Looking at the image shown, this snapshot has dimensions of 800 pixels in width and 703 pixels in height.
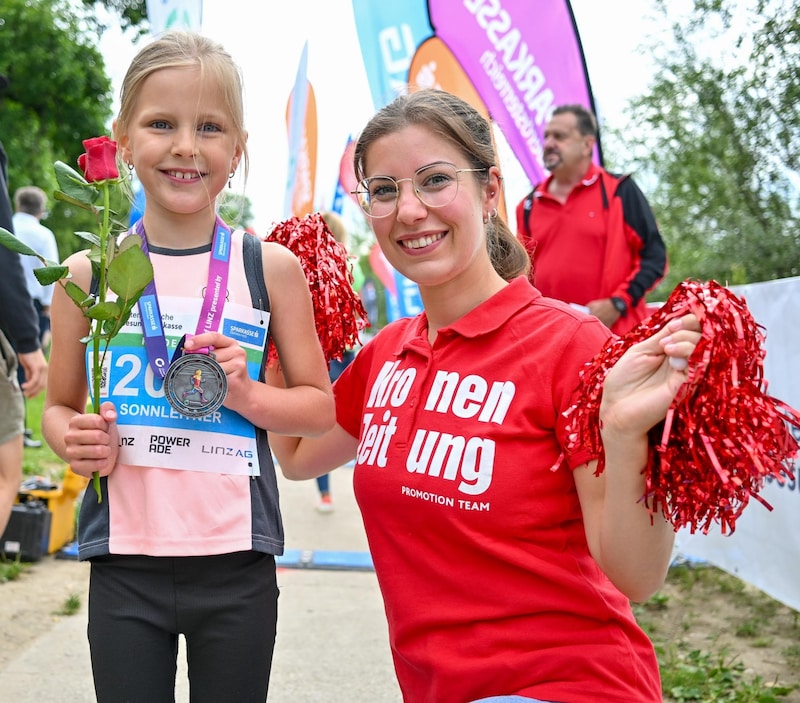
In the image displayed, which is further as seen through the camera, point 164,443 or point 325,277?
point 325,277

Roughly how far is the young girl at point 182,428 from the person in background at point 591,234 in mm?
3064

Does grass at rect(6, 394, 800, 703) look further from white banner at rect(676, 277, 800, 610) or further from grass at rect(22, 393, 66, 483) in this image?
grass at rect(22, 393, 66, 483)

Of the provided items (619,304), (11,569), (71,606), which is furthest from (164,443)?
(11,569)

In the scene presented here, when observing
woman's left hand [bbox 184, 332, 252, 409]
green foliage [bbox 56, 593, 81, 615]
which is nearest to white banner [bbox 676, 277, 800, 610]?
woman's left hand [bbox 184, 332, 252, 409]

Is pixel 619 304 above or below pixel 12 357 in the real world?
above

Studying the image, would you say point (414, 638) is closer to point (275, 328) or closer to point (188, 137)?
point (275, 328)

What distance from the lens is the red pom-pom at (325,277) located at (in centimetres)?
226

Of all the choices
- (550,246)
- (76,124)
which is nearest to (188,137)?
(550,246)

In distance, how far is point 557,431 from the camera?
1716 mm

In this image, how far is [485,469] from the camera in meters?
1.73

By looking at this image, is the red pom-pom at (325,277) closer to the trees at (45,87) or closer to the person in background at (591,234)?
the person in background at (591,234)

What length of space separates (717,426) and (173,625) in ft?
3.77

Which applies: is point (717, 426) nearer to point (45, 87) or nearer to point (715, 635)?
point (715, 635)

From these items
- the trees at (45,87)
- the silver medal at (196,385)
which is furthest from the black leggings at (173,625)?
the trees at (45,87)
